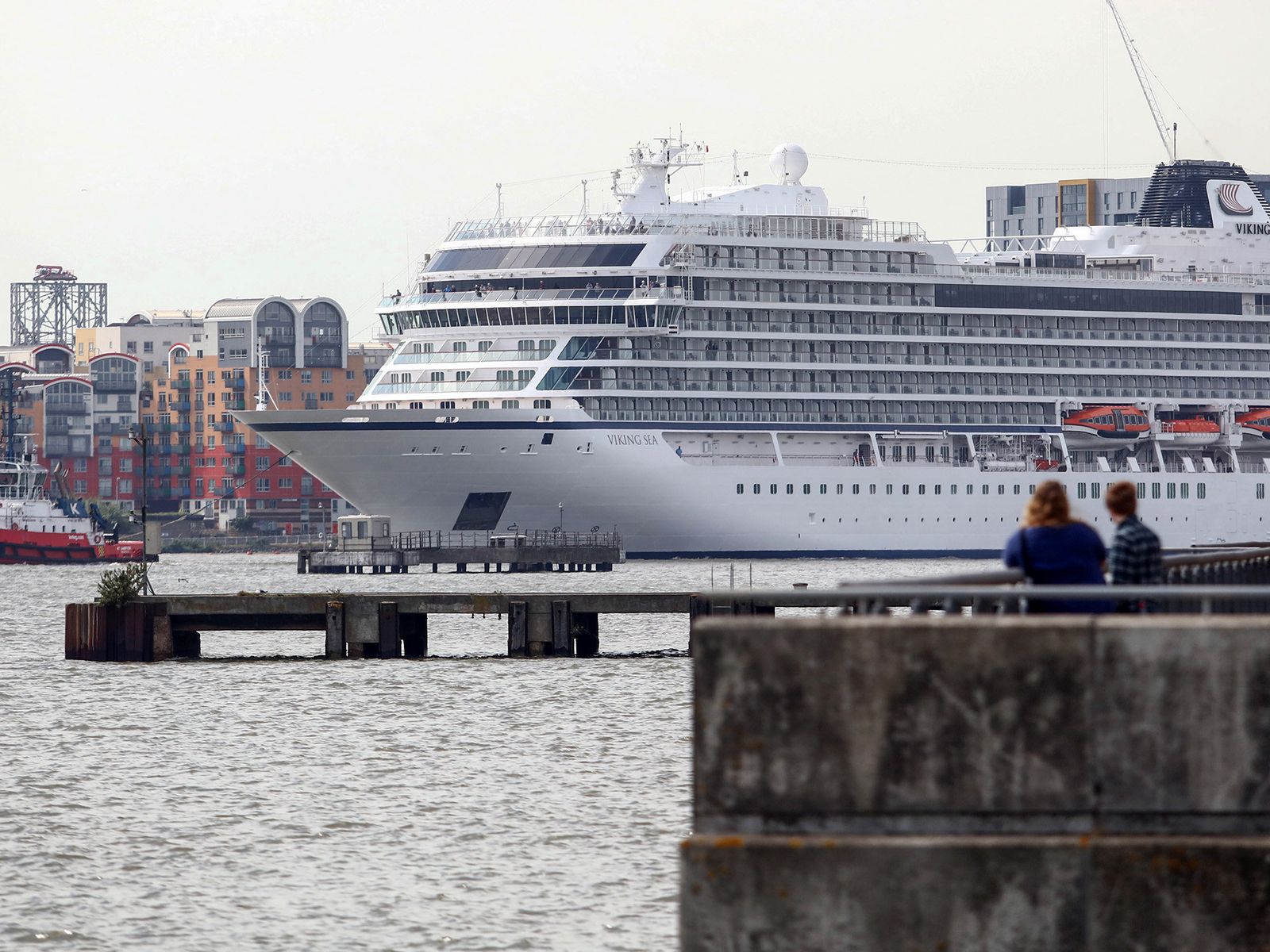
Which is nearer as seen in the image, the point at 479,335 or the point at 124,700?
the point at 124,700

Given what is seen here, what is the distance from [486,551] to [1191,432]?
29.0 m

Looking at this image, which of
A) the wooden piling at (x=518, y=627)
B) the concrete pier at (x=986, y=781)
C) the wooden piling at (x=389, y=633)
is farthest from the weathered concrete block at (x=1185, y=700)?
the wooden piling at (x=389, y=633)

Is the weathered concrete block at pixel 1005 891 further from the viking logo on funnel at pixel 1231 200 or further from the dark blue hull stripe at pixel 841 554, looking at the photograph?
the viking logo on funnel at pixel 1231 200

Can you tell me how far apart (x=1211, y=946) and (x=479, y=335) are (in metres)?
73.9

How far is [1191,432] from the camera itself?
92.4 metres

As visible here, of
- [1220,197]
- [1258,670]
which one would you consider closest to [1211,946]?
[1258,670]

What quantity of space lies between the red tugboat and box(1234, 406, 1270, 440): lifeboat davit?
159 feet

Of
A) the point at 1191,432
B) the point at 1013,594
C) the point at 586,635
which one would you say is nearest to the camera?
the point at 1013,594

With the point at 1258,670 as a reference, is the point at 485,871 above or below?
below

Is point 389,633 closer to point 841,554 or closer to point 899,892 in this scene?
point 899,892

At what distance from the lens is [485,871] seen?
19.8m

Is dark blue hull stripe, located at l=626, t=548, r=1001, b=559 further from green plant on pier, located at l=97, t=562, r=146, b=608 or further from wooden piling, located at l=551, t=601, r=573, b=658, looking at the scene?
green plant on pier, located at l=97, t=562, r=146, b=608

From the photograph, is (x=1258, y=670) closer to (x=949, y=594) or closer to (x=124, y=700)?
(x=949, y=594)

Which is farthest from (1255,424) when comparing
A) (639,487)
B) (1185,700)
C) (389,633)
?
(1185,700)
